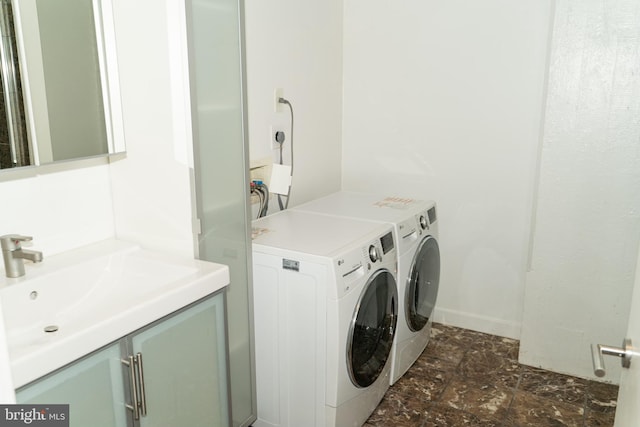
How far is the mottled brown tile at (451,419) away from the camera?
240cm

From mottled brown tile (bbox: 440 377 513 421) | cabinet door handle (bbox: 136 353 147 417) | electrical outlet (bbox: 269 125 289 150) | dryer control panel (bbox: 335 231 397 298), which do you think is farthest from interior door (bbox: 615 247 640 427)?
electrical outlet (bbox: 269 125 289 150)

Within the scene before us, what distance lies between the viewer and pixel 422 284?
9.18 feet

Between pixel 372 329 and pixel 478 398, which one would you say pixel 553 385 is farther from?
pixel 372 329

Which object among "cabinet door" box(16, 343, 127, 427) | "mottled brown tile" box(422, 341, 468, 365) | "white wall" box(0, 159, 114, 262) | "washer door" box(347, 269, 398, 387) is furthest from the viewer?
"mottled brown tile" box(422, 341, 468, 365)

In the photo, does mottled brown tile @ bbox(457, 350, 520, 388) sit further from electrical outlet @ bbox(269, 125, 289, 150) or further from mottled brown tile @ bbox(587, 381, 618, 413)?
electrical outlet @ bbox(269, 125, 289, 150)

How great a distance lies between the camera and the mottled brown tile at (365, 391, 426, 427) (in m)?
2.42

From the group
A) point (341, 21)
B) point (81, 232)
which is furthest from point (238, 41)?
point (341, 21)

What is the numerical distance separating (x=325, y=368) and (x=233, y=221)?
2.22 ft

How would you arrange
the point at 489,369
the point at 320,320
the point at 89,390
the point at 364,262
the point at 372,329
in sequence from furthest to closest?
1. the point at 489,369
2. the point at 372,329
3. the point at 364,262
4. the point at 320,320
5. the point at 89,390

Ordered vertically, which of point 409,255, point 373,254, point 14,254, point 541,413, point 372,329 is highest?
point 14,254

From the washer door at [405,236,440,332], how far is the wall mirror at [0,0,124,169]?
1479 millimetres

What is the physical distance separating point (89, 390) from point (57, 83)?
976mm

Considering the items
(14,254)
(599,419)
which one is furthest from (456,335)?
(14,254)

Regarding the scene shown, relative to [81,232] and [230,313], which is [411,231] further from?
[81,232]
